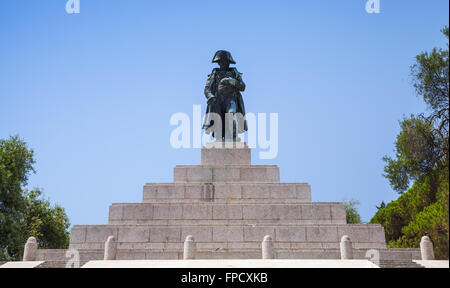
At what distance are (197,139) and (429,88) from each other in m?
11.3

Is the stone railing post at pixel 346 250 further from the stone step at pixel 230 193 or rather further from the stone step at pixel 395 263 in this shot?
the stone step at pixel 230 193

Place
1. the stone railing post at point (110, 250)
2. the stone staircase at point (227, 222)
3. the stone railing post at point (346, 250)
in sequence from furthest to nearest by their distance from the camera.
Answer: the stone staircase at point (227, 222), the stone railing post at point (110, 250), the stone railing post at point (346, 250)

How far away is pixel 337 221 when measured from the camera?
774 inches

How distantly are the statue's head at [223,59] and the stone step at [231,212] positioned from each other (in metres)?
8.67

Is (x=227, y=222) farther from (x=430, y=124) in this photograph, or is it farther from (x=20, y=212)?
(x=20, y=212)

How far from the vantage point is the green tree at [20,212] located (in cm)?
2842

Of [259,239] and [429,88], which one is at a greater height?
[429,88]

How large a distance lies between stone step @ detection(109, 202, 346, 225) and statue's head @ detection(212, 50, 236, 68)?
28.4 ft

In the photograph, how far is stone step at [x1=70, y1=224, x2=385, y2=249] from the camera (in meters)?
18.5

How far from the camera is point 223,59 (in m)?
25.6

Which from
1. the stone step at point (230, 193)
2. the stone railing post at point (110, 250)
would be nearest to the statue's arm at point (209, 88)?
the stone step at point (230, 193)
